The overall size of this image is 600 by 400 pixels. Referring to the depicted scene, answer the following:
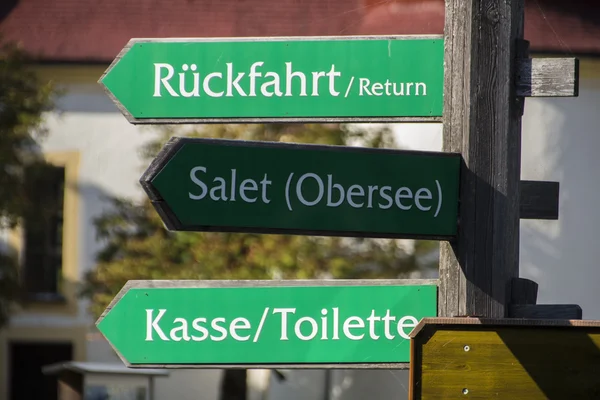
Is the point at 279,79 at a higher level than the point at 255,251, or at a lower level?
lower

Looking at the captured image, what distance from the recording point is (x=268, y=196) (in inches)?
117

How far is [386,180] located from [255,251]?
822cm

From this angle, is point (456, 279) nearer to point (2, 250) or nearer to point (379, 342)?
point (379, 342)

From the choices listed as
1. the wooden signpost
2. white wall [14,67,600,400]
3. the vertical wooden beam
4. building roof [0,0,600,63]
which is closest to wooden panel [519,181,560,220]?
the wooden signpost

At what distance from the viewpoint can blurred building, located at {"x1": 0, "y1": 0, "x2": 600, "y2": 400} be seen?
1362 centimetres

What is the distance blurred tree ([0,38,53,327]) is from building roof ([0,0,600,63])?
79cm

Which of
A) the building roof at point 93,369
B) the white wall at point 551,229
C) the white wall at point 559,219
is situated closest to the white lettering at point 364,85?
the building roof at point 93,369

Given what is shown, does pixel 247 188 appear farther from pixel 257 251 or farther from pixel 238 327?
pixel 257 251

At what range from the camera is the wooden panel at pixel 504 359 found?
270 centimetres

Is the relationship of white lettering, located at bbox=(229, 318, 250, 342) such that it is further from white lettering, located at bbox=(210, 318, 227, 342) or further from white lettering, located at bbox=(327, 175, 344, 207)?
white lettering, located at bbox=(327, 175, 344, 207)

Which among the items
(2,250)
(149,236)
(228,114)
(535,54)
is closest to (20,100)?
(149,236)

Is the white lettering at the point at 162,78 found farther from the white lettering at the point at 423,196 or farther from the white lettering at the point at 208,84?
the white lettering at the point at 423,196

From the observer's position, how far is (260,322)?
10.9ft

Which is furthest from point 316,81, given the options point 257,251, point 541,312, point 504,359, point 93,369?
point 93,369
